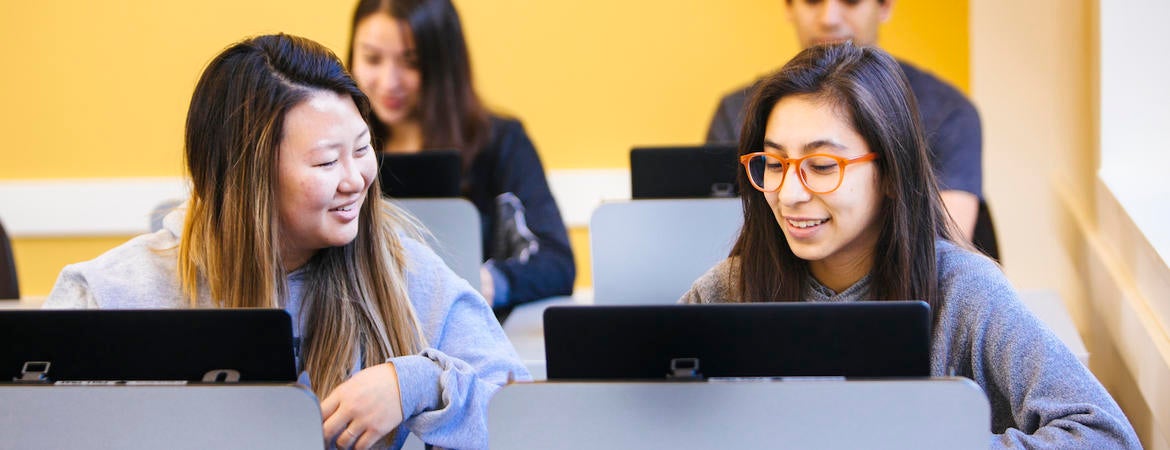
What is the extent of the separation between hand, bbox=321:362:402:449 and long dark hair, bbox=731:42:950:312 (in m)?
0.51

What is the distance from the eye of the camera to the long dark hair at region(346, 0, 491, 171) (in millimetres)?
3096

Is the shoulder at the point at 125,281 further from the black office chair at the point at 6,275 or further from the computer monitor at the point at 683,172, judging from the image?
the black office chair at the point at 6,275

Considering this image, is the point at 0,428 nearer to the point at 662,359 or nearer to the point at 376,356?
the point at 376,356

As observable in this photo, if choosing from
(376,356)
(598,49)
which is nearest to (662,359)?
(376,356)

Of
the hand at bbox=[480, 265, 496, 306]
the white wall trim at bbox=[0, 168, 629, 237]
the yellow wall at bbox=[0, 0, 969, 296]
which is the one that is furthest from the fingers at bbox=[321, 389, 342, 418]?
the white wall trim at bbox=[0, 168, 629, 237]

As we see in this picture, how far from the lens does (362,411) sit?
4.86 feet

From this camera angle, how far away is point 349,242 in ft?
5.74

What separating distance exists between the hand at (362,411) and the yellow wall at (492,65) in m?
2.27

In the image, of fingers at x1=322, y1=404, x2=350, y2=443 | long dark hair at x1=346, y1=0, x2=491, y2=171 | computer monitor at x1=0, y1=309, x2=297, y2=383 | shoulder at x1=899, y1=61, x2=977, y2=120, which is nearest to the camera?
computer monitor at x1=0, y1=309, x2=297, y2=383

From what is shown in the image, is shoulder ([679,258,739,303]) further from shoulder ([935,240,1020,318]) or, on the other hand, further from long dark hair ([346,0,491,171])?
long dark hair ([346,0,491,171])

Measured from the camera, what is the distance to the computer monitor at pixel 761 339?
1237mm

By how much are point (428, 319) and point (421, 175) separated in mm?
742

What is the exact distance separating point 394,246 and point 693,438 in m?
0.71

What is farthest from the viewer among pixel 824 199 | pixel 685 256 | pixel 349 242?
pixel 685 256
